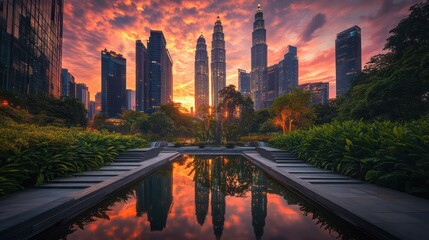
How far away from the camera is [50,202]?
4891mm

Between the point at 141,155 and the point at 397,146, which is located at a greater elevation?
the point at 397,146

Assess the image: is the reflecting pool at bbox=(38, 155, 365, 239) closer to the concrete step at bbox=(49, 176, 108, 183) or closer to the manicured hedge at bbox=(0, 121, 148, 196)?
the concrete step at bbox=(49, 176, 108, 183)

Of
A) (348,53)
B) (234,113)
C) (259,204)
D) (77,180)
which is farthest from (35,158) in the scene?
(348,53)

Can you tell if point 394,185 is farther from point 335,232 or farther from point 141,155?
point 141,155

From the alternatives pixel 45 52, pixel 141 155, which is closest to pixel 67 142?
pixel 141 155

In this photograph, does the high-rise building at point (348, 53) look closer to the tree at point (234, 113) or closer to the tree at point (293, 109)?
the tree at point (234, 113)

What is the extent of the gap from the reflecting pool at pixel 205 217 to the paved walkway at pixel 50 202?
286 mm

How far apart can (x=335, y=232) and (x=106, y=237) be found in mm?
5115

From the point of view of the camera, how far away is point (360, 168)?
8008 mm

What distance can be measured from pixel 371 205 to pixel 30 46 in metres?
44.5

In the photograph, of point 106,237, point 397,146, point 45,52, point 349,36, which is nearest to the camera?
point 106,237

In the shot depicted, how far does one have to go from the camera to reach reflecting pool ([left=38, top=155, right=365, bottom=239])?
171 inches

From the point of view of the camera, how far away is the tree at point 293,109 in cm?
3030

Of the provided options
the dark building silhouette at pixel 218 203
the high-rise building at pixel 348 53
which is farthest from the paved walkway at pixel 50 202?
the high-rise building at pixel 348 53
